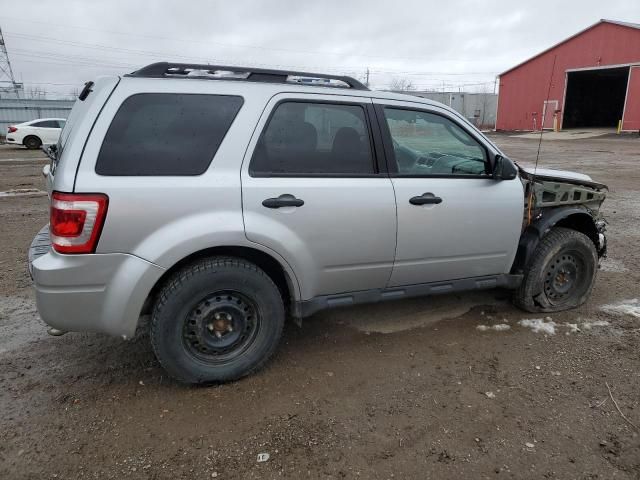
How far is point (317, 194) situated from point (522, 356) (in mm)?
1947

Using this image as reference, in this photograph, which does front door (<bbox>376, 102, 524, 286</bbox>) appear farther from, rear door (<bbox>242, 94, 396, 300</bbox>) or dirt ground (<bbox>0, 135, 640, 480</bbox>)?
dirt ground (<bbox>0, 135, 640, 480</bbox>)

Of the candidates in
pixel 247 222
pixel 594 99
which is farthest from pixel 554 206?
pixel 594 99

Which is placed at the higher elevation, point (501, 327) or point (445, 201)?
point (445, 201)

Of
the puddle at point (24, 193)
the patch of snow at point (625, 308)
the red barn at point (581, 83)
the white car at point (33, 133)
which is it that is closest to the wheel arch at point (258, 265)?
the patch of snow at point (625, 308)

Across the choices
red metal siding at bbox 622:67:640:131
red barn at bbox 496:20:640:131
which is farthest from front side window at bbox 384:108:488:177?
red metal siding at bbox 622:67:640:131

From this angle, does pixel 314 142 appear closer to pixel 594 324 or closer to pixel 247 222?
pixel 247 222

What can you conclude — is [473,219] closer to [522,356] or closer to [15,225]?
[522,356]

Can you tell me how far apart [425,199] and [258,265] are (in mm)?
1264

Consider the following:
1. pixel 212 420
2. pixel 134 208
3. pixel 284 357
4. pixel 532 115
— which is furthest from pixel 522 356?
pixel 532 115

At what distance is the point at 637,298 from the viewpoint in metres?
4.55

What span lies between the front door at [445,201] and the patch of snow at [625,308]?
1.20 m

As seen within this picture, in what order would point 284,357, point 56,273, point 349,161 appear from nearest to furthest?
point 56,273 → point 349,161 → point 284,357

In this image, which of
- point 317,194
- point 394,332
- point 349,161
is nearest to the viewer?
point 317,194

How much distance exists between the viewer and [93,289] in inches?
105
